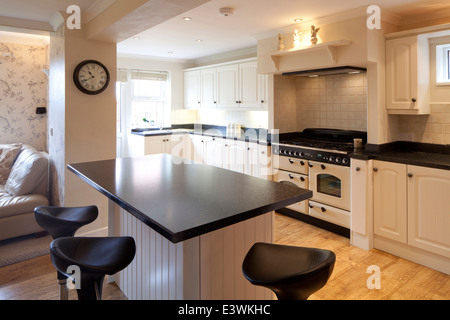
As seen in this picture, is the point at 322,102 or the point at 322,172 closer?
the point at 322,172

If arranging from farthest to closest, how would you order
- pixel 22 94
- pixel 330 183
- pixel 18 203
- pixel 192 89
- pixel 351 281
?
pixel 192 89 → pixel 22 94 → pixel 330 183 → pixel 18 203 → pixel 351 281

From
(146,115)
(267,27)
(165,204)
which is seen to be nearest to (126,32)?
(267,27)

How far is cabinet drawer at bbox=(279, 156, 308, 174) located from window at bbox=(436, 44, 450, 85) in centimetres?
157

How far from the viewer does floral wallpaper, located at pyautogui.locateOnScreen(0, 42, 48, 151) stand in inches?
178

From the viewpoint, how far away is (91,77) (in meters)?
3.35

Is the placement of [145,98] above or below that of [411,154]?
above

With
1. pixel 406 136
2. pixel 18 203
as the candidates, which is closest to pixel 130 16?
pixel 18 203

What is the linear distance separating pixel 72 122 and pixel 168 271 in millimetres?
2218

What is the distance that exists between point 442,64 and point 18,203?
14.8 feet

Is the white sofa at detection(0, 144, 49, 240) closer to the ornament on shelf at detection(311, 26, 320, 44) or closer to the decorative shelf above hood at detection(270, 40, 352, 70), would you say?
the decorative shelf above hood at detection(270, 40, 352, 70)

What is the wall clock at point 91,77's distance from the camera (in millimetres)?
3255

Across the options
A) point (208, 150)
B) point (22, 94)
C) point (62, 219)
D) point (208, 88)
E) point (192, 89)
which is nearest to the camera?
point (62, 219)

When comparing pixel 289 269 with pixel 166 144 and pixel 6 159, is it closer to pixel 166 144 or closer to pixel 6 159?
pixel 6 159

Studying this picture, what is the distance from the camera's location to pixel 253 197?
1616 mm
